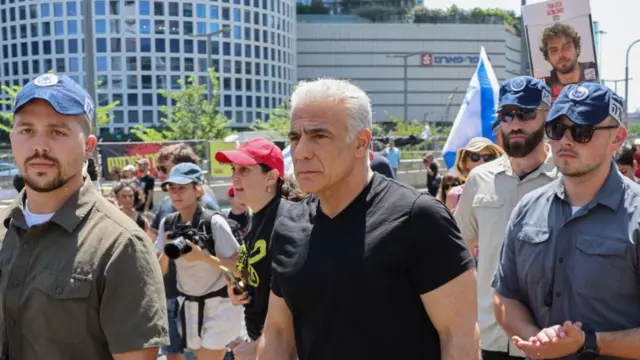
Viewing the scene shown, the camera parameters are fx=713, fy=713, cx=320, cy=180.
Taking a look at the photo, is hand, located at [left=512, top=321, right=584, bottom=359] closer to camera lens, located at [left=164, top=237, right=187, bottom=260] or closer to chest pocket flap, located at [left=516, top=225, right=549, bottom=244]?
chest pocket flap, located at [left=516, top=225, right=549, bottom=244]

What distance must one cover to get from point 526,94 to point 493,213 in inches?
26.5

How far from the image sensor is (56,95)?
2551mm

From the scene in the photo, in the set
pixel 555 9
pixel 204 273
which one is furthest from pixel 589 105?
pixel 204 273

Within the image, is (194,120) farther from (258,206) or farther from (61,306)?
(61,306)

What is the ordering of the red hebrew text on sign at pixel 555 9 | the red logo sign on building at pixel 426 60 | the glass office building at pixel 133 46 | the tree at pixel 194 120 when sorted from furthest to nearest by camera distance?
the red logo sign on building at pixel 426 60 → the glass office building at pixel 133 46 → the tree at pixel 194 120 → the red hebrew text on sign at pixel 555 9

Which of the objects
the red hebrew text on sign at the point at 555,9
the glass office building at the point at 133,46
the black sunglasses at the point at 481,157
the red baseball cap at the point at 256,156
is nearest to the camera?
the red baseball cap at the point at 256,156

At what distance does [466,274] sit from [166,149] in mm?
5093

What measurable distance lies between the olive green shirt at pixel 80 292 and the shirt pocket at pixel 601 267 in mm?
1591

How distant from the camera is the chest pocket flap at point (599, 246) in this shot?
270cm

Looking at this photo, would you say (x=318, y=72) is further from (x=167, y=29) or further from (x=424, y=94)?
(x=167, y=29)

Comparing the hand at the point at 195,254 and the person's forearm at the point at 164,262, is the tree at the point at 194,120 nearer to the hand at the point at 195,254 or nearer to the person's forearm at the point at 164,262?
the person's forearm at the point at 164,262

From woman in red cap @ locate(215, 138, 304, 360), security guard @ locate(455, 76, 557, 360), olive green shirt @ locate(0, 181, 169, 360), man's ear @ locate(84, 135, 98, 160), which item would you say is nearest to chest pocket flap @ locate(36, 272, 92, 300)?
olive green shirt @ locate(0, 181, 169, 360)

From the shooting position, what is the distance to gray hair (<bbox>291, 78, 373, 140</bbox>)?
242 cm

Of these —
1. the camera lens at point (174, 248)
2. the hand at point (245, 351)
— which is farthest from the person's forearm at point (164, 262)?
the hand at point (245, 351)
